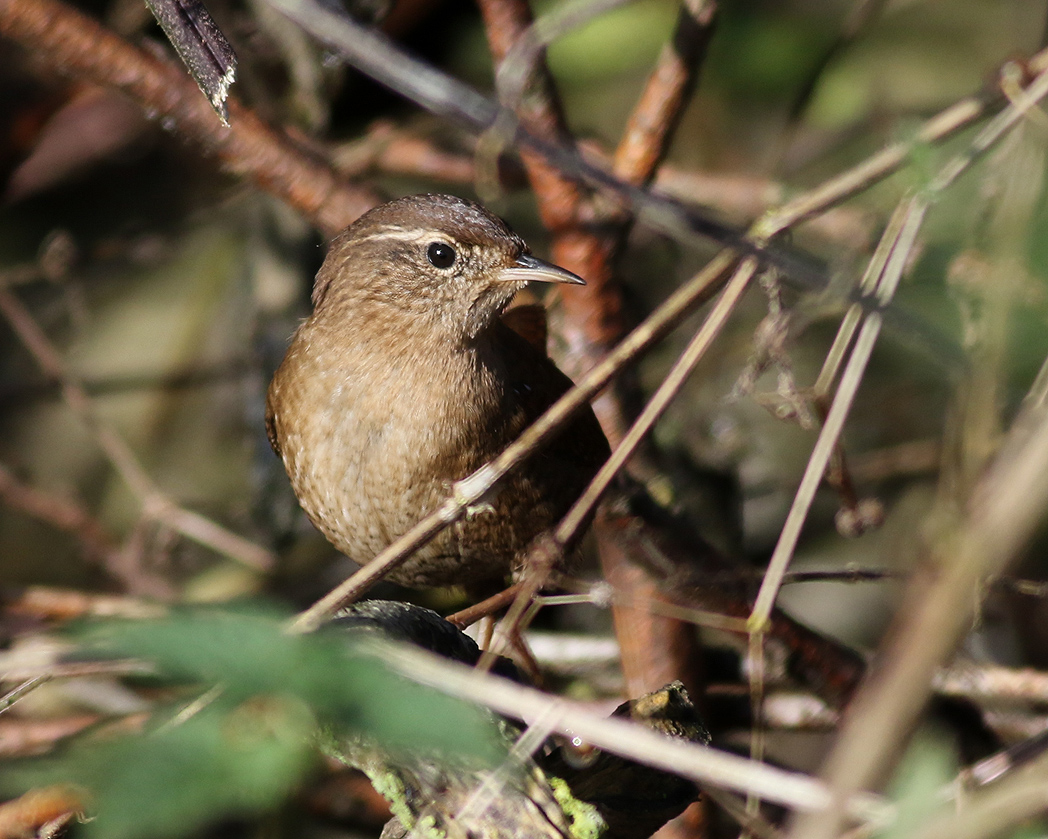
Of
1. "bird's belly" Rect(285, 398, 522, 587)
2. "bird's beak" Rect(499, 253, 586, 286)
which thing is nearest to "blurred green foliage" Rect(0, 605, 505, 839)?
"bird's belly" Rect(285, 398, 522, 587)

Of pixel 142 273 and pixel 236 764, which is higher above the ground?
pixel 142 273

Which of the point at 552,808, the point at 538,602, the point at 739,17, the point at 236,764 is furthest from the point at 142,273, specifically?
the point at 236,764

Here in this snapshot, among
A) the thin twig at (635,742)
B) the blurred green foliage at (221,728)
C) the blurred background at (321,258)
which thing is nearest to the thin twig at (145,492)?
the blurred background at (321,258)

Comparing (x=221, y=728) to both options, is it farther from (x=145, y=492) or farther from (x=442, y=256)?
(x=145, y=492)

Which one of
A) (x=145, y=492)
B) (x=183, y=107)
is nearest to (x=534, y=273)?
(x=183, y=107)

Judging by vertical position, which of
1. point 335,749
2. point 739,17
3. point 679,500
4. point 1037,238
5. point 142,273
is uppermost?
point 142,273

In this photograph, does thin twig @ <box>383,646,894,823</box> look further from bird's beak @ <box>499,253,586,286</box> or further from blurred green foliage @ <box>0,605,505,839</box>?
Result: bird's beak @ <box>499,253,586,286</box>

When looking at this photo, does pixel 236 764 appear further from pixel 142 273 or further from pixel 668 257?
pixel 142 273
